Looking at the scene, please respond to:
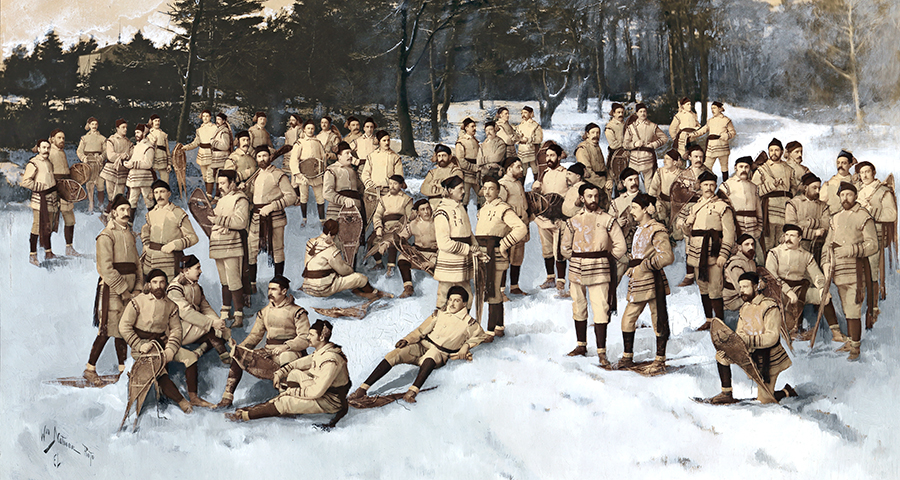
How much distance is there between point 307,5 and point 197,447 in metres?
4.35

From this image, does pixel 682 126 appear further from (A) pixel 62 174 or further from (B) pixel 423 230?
(A) pixel 62 174

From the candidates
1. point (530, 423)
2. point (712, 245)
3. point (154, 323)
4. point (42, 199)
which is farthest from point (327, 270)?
point (712, 245)

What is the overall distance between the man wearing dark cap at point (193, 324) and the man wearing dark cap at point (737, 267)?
3.73 m

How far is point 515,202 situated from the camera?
27.5ft

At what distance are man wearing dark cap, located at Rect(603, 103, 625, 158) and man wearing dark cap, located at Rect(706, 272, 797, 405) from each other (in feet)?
7.72

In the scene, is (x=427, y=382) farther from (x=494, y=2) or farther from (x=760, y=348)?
(x=494, y=2)

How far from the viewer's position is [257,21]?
9.82 meters

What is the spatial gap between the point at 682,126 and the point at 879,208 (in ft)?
6.23

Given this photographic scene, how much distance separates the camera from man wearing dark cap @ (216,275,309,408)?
7426 mm

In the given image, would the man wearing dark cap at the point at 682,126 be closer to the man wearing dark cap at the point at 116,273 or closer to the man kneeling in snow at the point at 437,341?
the man kneeling in snow at the point at 437,341

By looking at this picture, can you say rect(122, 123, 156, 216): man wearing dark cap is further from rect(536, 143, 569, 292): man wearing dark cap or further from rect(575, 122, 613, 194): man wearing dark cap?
rect(575, 122, 613, 194): man wearing dark cap

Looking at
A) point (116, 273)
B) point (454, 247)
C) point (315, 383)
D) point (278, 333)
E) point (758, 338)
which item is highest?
point (454, 247)

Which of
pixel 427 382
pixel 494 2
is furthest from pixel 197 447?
pixel 494 2
